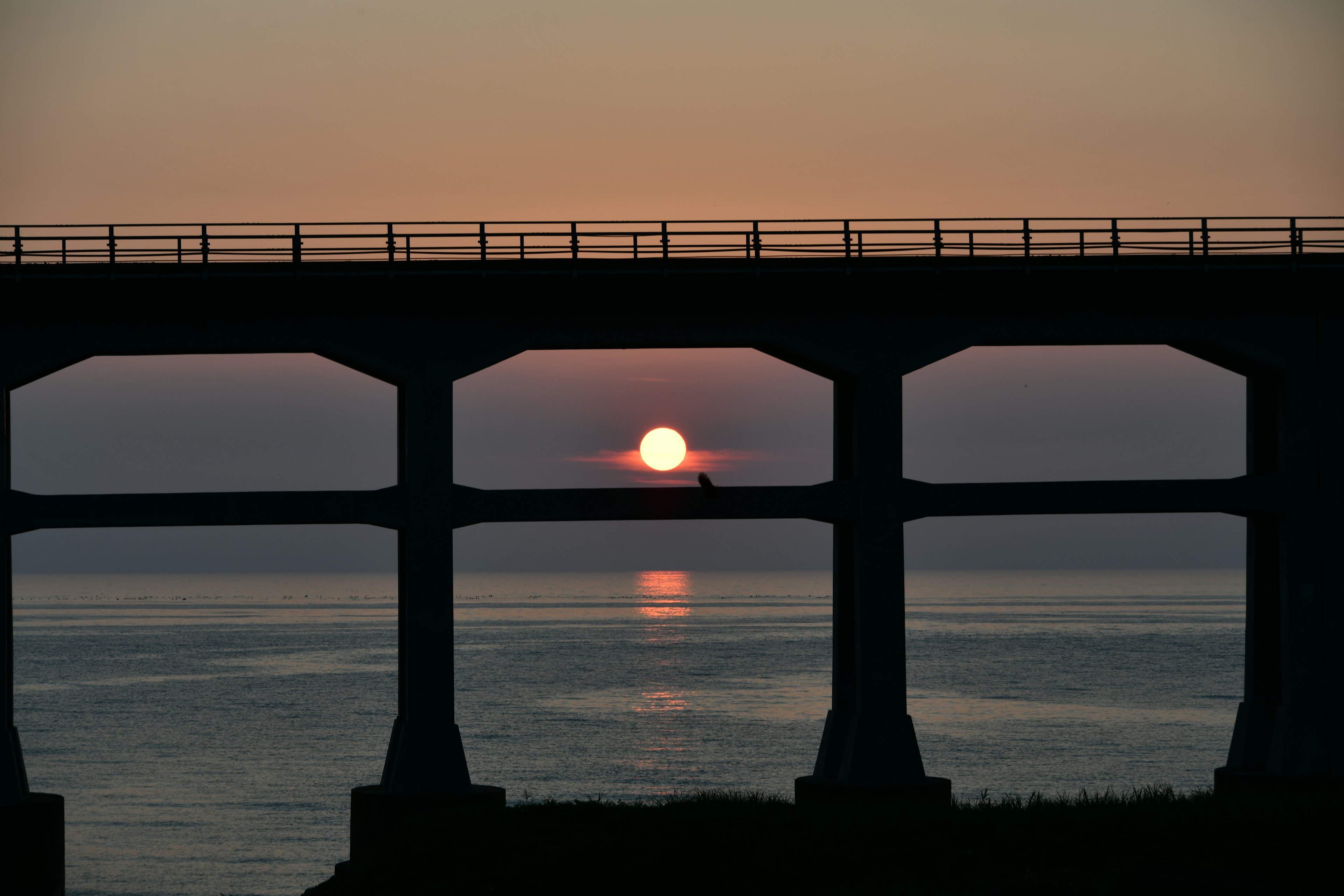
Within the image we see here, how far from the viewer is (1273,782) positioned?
3100 centimetres

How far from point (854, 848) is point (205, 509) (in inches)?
613

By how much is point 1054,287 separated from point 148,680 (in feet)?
334

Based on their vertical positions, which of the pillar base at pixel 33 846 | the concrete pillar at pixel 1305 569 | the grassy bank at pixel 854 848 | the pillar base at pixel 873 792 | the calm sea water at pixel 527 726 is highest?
the concrete pillar at pixel 1305 569

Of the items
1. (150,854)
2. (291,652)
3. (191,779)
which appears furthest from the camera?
(291,652)

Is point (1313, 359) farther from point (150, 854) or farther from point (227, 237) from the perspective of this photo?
point (150, 854)

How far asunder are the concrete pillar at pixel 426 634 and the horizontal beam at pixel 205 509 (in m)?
0.74

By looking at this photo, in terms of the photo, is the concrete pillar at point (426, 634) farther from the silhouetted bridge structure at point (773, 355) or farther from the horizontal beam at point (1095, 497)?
the horizontal beam at point (1095, 497)

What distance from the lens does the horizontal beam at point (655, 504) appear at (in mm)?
30203

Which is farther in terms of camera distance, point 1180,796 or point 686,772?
point 686,772

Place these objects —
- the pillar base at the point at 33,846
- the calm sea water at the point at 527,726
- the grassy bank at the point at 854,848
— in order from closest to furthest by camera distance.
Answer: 1. the grassy bank at the point at 854,848
2. the pillar base at the point at 33,846
3. the calm sea water at the point at 527,726

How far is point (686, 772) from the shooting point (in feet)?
222

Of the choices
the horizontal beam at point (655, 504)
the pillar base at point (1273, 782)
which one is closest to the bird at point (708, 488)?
the horizontal beam at point (655, 504)

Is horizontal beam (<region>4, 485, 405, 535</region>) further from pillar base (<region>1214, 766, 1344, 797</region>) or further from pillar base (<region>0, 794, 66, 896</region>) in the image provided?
pillar base (<region>1214, 766, 1344, 797</region>)

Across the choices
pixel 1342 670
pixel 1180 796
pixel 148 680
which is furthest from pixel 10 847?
pixel 148 680
